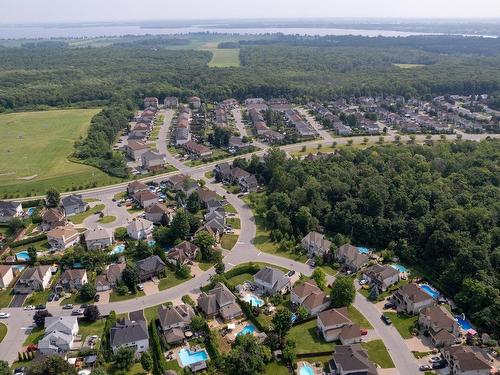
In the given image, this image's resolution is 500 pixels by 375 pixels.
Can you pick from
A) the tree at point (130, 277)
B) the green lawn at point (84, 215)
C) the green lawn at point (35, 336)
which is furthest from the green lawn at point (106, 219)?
the green lawn at point (35, 336)

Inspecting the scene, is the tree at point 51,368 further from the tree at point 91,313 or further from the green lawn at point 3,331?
the green lawn at point 3,331

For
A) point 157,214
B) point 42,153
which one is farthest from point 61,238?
point 42,153

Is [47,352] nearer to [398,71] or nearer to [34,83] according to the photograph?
[34,83]

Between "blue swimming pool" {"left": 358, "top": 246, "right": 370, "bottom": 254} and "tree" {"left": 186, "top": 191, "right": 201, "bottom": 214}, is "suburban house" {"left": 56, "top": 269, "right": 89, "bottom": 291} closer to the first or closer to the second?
"tree" {"left": 186, "top": 191, "right": 201, "bottom": 214}

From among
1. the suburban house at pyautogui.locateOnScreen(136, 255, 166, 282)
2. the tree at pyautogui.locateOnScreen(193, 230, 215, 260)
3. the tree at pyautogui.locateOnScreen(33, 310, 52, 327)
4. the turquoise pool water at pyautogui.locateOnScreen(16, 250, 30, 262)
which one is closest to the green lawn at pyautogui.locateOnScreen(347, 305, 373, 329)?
the tree at pyautogui.locateOnScreen(193, 230, 215, 260)

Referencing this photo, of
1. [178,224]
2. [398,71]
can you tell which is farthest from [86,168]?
[398,71]

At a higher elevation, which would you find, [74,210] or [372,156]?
[372,156]
